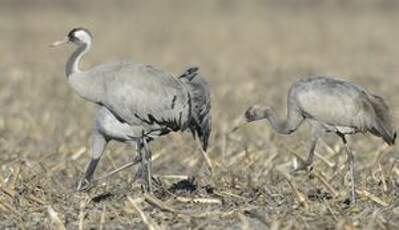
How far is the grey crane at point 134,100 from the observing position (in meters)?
7.33

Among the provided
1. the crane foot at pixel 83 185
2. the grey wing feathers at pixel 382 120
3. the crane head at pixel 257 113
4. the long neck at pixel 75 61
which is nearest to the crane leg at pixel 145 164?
the crane foot at pixel 83 185

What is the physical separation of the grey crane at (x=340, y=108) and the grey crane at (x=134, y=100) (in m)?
0.86

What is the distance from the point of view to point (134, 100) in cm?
732

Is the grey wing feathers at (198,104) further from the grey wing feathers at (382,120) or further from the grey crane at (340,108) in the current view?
the grey wing feathers at (382,120)

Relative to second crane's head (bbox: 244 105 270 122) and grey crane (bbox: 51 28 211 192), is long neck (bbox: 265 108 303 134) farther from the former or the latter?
grey crane (bbox: 51 28 211 192)

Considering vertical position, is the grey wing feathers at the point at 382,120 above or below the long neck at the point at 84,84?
below

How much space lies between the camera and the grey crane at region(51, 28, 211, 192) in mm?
7328

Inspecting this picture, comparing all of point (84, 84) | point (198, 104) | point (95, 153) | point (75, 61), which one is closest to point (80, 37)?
point (75, 61)

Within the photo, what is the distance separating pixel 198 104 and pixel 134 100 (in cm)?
63

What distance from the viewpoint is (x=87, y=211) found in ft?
20.6

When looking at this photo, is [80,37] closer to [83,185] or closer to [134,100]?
[134,100]

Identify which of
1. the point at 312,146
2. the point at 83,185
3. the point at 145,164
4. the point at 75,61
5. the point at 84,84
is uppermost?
the point at 75,61

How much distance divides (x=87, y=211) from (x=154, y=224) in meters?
0.82

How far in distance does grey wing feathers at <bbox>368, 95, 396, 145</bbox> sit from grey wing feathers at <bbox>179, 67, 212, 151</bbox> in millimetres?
1371
